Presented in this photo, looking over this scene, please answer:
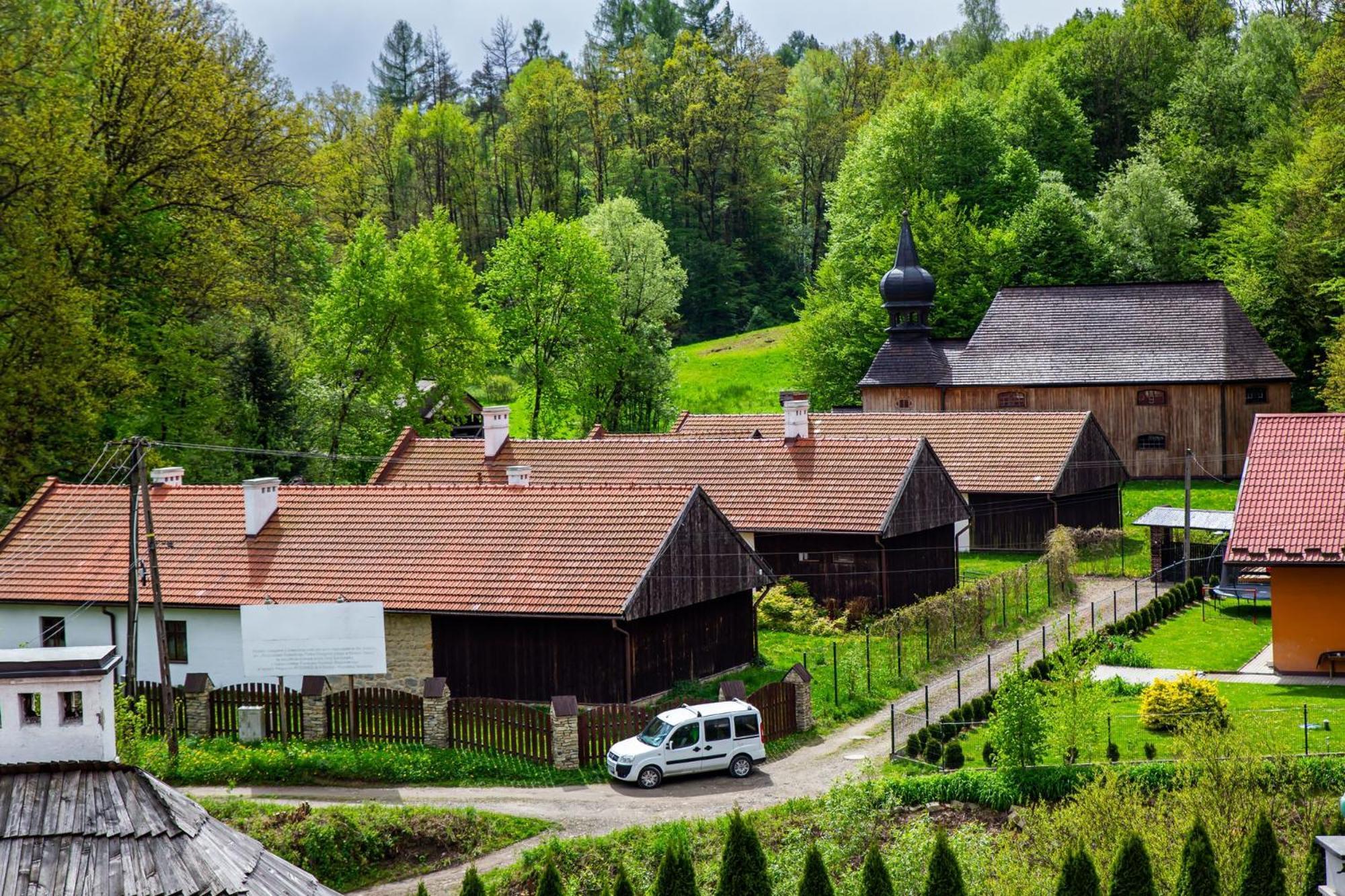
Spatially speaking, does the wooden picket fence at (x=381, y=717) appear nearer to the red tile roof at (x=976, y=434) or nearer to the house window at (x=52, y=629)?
the house window at (x=52, y=629)

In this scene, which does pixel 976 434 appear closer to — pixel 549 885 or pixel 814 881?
pixel 814 881

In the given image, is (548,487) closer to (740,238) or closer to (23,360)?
(23,360)

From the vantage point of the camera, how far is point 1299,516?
2930cm

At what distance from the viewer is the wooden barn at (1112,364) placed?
53656 millimetres

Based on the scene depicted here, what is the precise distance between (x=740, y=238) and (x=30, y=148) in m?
60.2

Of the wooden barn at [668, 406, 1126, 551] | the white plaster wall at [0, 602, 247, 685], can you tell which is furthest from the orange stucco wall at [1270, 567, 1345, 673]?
the white plaster wall at [0, 602, 247, 685]

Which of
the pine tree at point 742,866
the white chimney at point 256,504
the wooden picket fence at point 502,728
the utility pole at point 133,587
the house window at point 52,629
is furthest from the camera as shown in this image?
the white chimney at point 256,504

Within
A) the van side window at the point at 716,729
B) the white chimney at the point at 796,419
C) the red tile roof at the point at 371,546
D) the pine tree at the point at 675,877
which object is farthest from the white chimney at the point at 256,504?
the pine tree at the point at 675,877

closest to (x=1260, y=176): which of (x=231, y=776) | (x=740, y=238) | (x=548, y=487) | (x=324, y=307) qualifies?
(x=740, y=238)

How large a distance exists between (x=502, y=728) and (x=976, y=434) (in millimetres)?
24848

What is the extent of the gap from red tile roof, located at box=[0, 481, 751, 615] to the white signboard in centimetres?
220

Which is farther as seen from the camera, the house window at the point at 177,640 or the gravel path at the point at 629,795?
the house window at the point at 177,640

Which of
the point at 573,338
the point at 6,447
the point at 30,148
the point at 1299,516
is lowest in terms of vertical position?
the point at 1299,516

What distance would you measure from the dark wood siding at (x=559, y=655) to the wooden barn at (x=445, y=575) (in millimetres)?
30
